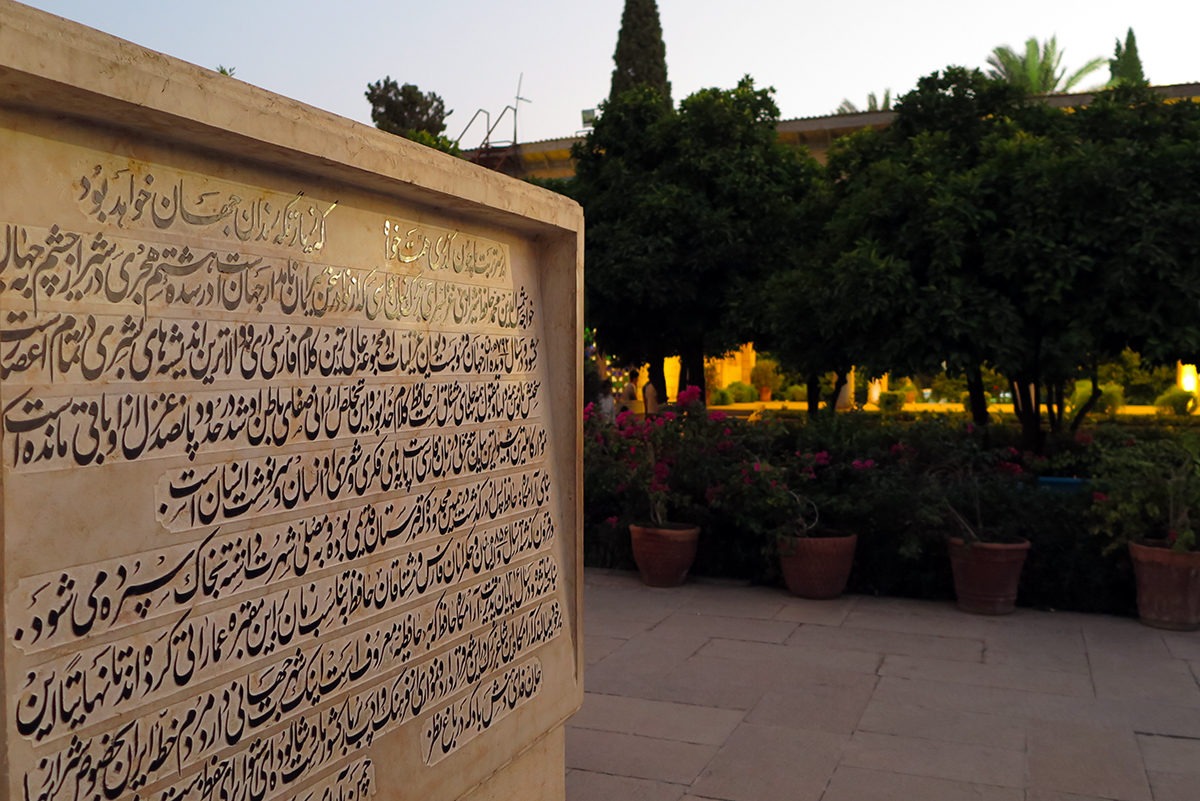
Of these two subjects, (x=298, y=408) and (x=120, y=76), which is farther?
(x=298, y=408)

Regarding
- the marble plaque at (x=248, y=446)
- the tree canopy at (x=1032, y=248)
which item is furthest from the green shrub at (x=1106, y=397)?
the marble plaque at (x=248, y=446)

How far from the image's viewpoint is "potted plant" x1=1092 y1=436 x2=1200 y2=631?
22.8 ft

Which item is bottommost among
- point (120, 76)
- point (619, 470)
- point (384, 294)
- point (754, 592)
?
point (754, 592)

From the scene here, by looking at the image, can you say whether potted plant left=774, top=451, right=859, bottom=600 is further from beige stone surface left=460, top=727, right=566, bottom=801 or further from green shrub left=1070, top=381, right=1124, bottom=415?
green shrub left=1070, top=381, right=1124, bottom=415

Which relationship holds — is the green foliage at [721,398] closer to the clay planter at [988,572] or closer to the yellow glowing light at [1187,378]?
the yellow glowing light at [1187,378]

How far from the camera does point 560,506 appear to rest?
3887mm

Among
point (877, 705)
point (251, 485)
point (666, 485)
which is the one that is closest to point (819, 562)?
point (666, 485)

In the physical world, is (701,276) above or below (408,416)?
above

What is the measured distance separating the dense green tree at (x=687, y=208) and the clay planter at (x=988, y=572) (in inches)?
288

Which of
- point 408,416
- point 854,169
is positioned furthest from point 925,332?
point 408,416

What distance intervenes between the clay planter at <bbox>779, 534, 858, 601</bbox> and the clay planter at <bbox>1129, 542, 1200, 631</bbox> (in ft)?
6.17

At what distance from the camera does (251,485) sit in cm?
246

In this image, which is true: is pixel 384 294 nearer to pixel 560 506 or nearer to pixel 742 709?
pixel 560 506

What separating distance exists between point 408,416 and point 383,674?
689mm
